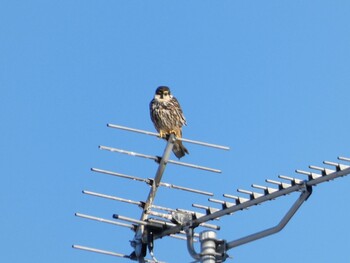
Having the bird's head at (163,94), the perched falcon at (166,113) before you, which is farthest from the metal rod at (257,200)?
the bird's head at (163,94)

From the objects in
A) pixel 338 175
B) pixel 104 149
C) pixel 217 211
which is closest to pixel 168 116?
pixel 104 149

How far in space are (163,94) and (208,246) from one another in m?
Result: 8.45

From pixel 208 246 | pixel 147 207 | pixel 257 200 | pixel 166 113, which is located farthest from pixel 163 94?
pixel 208 246

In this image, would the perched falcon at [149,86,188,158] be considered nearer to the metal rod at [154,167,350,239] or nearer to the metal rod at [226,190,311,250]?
the metal rod at [154,167,350,239]

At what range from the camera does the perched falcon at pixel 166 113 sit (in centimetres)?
1566

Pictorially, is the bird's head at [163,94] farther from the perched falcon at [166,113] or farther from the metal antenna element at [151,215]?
the metal antenna element at [151,215]

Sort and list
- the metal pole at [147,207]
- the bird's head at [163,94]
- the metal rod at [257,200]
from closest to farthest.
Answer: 1. the metal rod at [257,200]
2. the metal pole at [147,207]
3. the bird's head at [163,94]

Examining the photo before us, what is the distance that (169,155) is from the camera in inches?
406

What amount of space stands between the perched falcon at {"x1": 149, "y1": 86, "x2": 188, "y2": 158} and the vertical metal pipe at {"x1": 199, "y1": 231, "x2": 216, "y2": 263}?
6800 millimetres

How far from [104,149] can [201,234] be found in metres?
2.21

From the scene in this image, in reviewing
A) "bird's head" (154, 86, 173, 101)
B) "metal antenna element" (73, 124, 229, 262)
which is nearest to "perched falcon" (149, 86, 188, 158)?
"bird's head" (154, 86, 173, 101)

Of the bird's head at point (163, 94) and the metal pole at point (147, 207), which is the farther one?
the bird's head at point (163, 94)

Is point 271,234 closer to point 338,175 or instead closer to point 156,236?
point 338,175

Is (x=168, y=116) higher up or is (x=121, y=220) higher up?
(x=168, y=116)
